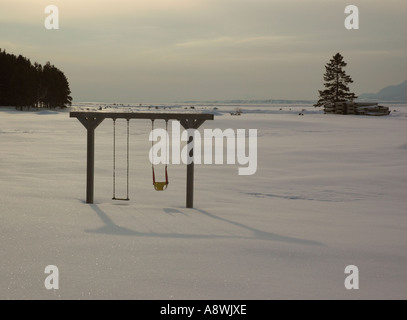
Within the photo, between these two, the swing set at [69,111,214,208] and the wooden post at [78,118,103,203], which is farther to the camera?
the wooden post at [78,118,103,203]

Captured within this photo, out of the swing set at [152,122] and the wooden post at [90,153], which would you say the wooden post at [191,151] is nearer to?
the swing set at [152,122]

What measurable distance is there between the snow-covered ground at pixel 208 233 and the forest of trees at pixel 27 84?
53.0 metres

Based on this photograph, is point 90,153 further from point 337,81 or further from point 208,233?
point 337,81

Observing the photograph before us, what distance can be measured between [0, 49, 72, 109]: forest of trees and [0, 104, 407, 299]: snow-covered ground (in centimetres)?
5301

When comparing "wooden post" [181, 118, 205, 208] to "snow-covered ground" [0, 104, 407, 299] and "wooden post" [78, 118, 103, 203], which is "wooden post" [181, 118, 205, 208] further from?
"wooden post" [78, 118, 103, 203]

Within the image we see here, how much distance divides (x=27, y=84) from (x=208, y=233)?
203 ft

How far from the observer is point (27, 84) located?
62812mm

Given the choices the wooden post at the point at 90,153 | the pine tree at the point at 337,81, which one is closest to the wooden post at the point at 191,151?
the wooden post at the point at 90,153

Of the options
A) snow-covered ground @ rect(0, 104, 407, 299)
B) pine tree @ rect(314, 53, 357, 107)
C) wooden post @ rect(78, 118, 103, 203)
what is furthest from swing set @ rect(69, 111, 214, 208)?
pine tree @ rect(314, 53, 357, 107)

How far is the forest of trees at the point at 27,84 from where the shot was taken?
6300 centimetres

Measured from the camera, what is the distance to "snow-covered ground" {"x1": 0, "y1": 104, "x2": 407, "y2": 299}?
4664 millimetres

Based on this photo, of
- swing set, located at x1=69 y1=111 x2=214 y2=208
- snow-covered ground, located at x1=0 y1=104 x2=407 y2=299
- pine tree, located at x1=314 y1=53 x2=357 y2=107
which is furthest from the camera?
pine tree, located at x1=314 y1=53 x2=357 y2=107
